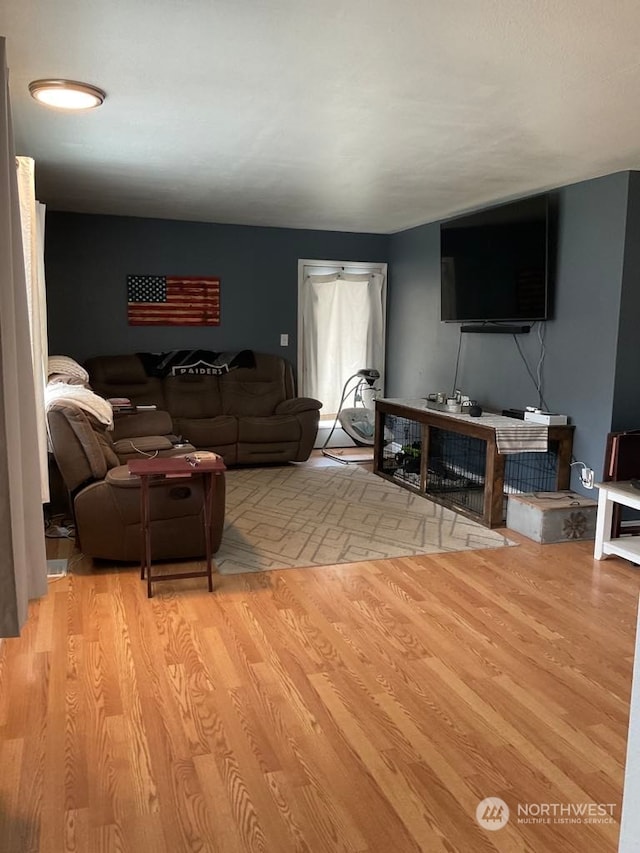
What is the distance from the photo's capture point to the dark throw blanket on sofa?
6586mm

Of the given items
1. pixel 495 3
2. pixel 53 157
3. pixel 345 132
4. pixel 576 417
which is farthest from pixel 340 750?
pixel 53 157

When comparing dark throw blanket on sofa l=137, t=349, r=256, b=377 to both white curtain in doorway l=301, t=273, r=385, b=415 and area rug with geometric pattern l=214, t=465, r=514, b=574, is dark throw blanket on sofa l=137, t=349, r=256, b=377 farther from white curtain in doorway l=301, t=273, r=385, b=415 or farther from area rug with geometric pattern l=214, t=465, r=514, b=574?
area rug with geometric pattern l=214, t=465, r=514, b=574

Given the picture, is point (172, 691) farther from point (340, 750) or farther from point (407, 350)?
point (407, 350)

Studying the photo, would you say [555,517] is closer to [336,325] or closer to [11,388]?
[11,388]

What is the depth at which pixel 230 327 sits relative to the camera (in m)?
7.10

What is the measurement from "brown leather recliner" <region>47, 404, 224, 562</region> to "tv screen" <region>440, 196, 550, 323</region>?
2.70 meters

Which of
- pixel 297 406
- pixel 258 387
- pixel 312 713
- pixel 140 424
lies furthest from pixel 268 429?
pixel 312 713

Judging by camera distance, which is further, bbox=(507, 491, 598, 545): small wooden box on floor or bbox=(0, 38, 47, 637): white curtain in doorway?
bbox=(507, 491, 598, 545): small wooden box on floor

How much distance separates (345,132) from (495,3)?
Answer: 1497 millimetres

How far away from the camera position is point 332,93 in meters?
2.92

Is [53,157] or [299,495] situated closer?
[53,157]

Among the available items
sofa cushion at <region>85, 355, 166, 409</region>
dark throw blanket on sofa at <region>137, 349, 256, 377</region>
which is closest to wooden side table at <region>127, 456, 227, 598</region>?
sofa cushion at <region>85, 355, 166, 409</region>

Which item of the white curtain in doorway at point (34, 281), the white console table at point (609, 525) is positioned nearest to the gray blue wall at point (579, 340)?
the white console table at point (609, 525)

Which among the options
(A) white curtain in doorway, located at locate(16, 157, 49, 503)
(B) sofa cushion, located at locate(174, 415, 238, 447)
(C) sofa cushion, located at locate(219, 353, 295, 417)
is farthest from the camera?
(C) sofa cushion, located at locate(219, 353, 295, 417)
